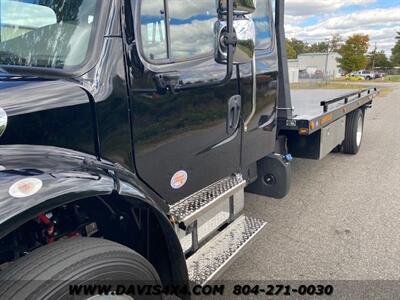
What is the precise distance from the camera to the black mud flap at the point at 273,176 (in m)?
3.40

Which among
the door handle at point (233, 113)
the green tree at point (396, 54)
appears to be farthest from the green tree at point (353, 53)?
the door handle at point (233, 113)

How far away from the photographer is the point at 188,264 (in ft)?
7.54

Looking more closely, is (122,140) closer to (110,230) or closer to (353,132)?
(110,230)

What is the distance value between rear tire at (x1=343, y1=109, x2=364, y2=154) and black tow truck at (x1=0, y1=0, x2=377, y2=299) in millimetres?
3943

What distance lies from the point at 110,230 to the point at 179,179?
513 millimetres

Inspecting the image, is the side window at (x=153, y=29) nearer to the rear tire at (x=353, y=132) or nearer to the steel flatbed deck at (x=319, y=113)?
Result: the steel flatbed deck at (x=319, y=113)

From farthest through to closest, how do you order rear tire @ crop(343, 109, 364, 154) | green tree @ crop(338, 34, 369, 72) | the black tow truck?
1. green tree @ crop(338, 34, 369, 72)
2. rear tire @ crop(343, 109, 364, 154)
3. the black tow truck

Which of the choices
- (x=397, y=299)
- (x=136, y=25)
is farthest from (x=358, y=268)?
(x=136, y=25)

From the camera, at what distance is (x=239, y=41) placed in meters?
2.30

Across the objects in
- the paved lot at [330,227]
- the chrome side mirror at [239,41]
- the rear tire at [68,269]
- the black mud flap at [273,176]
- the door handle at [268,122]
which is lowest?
the paved lot at [330,227]

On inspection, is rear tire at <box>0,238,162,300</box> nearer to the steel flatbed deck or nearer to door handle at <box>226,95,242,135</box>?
door handle at <box>226,95,242,135</box>

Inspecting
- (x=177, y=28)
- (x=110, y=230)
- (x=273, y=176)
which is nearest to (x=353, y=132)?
(x=273, y=176)

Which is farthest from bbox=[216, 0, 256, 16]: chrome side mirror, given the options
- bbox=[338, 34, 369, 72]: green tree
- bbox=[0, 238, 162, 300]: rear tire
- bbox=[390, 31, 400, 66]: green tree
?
bbox=[390, 31, 400, 66]: green tree

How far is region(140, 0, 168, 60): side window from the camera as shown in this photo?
1.92 m
